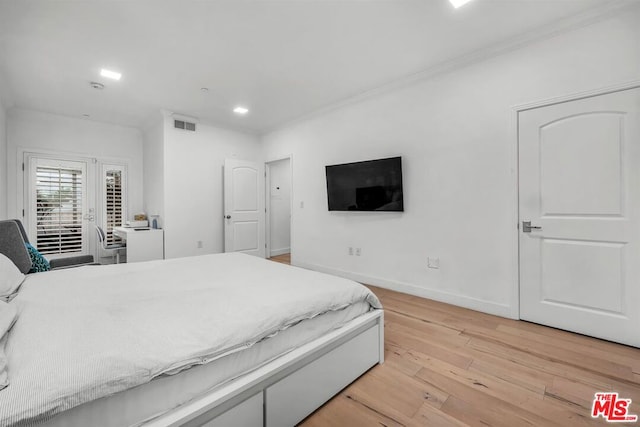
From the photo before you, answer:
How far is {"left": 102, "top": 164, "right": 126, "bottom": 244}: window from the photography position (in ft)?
15.7

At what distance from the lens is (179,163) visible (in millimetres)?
4527

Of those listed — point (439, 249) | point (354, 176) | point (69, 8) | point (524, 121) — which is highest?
point (69, 8)

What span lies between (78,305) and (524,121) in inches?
140

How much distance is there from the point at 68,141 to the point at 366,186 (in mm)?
4836

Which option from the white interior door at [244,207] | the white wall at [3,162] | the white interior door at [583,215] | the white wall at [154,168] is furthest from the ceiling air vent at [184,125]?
the white interior door at [583,215]

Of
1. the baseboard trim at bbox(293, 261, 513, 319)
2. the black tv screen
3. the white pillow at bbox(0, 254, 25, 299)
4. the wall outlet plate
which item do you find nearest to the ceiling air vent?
the black tv screen

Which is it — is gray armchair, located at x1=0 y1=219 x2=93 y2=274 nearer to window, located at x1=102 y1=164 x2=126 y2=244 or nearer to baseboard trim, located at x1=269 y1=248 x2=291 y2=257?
window, located at x1=102 y1=164 x2=126 y2=244

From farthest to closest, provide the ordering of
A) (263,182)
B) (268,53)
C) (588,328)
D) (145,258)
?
(263,182)
(145,258)
(268,53)
(588,328)

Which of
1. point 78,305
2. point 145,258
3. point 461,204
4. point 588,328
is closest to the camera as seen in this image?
point 78,305

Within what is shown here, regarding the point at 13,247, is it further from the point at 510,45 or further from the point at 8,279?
the point at 510,45

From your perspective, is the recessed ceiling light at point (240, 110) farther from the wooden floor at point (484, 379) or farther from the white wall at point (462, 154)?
the wooden floor at point (484, 379)

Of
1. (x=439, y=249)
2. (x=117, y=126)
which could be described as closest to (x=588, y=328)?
(x=439, y=249)

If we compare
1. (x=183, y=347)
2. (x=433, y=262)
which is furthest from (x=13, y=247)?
(x=433, y=262)

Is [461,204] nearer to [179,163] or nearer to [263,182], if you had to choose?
[263,182]
